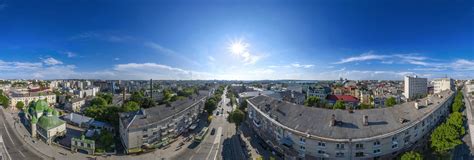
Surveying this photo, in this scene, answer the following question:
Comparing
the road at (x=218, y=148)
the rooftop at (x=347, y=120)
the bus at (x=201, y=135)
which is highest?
the rooftop at (x=347, y=120)

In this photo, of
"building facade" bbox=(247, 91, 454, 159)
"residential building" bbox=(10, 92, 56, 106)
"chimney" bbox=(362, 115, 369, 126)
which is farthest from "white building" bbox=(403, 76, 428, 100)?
"residential building" bbox=(10, 92, 56, 106)

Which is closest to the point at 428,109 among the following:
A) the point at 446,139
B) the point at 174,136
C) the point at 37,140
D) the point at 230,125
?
the point at 446,139

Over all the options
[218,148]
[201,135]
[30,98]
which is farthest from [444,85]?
[30,98]

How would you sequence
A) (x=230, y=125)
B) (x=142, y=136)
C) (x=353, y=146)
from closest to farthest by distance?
1. (x=353, y=146)
2. (x=142, y=136)
3. (x=230, y=125)

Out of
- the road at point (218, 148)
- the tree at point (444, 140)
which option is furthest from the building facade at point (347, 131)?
the road at point (218, 148)

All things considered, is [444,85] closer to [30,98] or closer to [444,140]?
[444,140]

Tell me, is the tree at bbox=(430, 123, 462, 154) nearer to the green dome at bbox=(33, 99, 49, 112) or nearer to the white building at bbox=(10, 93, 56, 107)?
the green dome at bbox=(33, 99, 49, 112)

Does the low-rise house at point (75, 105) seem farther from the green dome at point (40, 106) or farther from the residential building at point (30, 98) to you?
the green dome at point (40, 106)

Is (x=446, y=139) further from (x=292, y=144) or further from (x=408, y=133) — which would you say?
(x=292, y=144)
